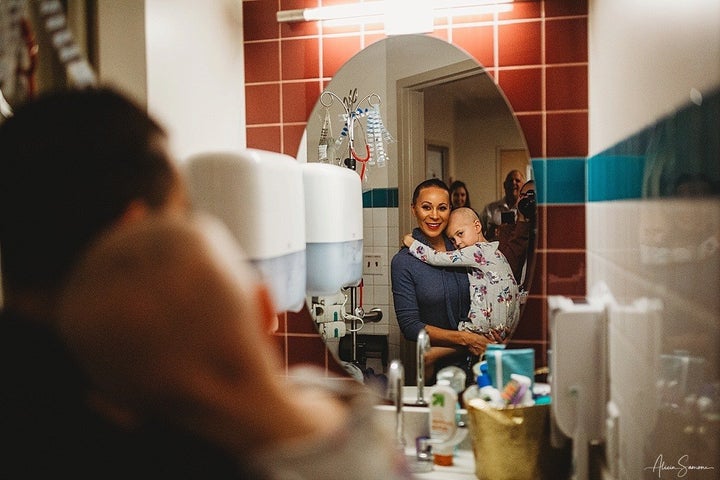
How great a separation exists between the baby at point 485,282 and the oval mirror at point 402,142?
50mm

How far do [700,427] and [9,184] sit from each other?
732mm

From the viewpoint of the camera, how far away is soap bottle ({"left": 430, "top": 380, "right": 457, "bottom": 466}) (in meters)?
1.45

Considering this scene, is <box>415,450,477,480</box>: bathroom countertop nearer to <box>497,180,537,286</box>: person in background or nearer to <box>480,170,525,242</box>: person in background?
<box>497,180,537,286</box>: person in background

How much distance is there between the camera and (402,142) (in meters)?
1.59

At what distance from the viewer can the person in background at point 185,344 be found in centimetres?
34

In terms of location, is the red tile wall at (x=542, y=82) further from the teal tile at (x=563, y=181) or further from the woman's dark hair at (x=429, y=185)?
the woman's dark hair at (x=429, y=185)

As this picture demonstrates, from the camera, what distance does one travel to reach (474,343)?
1.55 metres

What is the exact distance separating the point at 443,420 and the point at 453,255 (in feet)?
1.27

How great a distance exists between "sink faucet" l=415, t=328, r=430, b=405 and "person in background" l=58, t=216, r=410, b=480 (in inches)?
47.2

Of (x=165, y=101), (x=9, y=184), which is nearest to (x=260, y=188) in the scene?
(x=165, y=101)

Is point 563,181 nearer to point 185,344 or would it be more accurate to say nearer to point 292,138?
point 292,138

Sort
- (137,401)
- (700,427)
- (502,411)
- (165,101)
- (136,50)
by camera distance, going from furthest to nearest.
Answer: (502,411), (165,101), (136,50), (700,427), (137,401)

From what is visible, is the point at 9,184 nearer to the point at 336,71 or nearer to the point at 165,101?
the point at 165,101

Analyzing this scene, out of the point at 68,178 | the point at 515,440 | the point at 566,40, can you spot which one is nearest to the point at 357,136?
the point at 566,40
